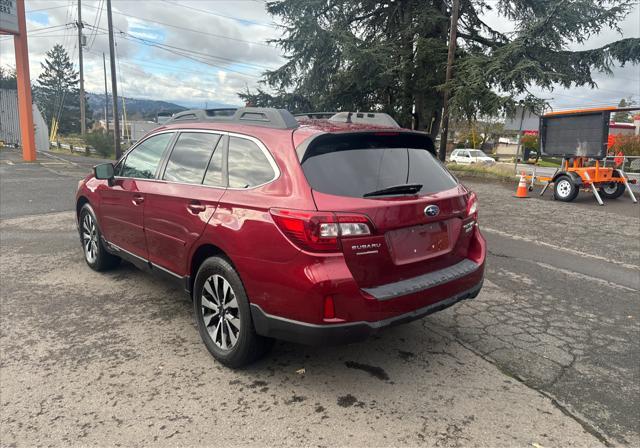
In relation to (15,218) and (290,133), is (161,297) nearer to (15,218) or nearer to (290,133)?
(290,133)

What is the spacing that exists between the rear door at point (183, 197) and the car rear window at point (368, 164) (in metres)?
0.77

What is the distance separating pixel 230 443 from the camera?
2.48m

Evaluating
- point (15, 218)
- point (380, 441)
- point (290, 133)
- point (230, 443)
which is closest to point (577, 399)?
point (380, 441)

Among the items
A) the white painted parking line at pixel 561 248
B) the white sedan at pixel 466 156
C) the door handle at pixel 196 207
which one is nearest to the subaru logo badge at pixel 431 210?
the door handle at pixel 196 207

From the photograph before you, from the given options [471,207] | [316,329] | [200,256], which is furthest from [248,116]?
[471,207]

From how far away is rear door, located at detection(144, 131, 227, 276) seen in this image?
3.38 meters

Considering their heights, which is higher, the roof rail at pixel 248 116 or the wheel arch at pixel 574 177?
the roof rail at pixel 248 116

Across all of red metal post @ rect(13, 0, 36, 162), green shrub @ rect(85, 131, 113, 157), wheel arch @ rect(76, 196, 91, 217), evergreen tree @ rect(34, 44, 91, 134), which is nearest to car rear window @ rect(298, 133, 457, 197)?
wheel arch @ rect(76, 196, 91, 217)

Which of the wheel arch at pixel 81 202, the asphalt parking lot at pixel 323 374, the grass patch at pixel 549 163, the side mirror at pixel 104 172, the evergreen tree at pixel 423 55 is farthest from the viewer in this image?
the grass patch at pixel 549 163

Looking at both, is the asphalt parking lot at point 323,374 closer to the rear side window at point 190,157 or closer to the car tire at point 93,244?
the car tire at point 93,244

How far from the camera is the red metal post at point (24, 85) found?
1675cm

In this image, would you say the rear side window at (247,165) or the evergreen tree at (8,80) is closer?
the rear side window at (247,165)

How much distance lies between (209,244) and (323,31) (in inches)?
711

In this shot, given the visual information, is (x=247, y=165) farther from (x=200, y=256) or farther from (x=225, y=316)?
(x=225, y=316)
